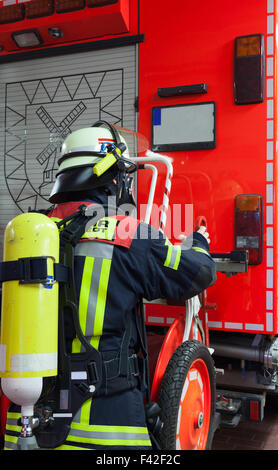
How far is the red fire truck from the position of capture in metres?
3.20

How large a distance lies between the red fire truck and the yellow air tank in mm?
969

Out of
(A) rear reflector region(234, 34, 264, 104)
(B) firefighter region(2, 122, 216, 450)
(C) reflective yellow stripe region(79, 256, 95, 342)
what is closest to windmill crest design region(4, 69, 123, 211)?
(A) rear reflector region(234, 34, 264, 104)

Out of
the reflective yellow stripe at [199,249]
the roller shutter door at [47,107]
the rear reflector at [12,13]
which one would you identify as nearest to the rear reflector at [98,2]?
the roller shutter door at [47,107]

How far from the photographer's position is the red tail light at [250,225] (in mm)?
3205

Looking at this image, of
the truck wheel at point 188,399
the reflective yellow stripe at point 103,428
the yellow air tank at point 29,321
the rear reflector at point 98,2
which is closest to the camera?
the yellow air tank at point 29,321

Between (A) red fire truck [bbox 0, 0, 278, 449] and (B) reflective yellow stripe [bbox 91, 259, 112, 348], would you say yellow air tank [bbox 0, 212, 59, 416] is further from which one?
(A) red fire truck [bbox 0, 0, 278, 449]

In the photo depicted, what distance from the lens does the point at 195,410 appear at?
2723 millimetres

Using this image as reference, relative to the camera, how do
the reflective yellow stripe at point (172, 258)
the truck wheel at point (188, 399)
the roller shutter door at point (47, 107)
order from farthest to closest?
the roller shutter door at point (47, 107), the truck wheel at point (188, 399), the reflective yellow stripe at point (172, 258)

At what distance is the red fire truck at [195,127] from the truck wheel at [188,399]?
0.06ft

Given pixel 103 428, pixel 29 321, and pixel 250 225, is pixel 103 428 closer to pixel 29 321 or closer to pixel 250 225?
pixel 29 321

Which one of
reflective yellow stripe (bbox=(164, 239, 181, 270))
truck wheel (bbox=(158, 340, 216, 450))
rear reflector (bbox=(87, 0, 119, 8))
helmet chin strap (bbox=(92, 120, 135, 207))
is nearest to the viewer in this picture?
reflective yellow stripe (bbox=(164, 239, 181, 270))

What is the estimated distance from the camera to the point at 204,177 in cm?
342

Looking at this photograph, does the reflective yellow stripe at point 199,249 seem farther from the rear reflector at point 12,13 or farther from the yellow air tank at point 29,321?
the rear reflector at point 12,13
